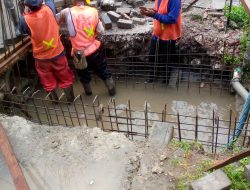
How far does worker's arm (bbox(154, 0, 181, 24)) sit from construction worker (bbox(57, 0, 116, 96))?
1.05 m

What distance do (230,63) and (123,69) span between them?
214cm

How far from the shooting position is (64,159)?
3752 millimetres

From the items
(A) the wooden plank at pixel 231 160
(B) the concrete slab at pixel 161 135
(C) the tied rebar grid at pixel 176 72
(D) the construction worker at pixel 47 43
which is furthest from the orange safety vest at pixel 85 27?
(A) the wooden plank at pixel 231 160

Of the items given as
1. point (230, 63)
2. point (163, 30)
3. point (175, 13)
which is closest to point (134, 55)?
point (163, 30)

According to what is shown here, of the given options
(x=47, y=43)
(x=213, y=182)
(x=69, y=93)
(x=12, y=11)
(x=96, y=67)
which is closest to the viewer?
(x=213, y=182)

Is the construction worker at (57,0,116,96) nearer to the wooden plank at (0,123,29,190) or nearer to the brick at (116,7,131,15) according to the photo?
the brick at (116,7,131,15)

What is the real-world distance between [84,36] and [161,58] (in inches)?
64.0

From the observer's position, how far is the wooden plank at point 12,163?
11.1ft

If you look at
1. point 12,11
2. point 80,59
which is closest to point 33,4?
point 12,11

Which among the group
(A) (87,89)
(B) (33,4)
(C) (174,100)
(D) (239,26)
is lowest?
(C) (174,100)

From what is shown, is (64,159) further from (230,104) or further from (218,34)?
(218,34)

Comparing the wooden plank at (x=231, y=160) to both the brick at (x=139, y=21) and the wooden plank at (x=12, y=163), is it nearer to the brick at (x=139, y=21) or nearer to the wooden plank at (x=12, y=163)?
the wooden plank at (x=12, y=163)

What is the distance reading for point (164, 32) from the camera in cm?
630

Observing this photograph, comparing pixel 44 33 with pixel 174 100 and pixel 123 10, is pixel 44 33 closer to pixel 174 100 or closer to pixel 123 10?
pixel 123 10
